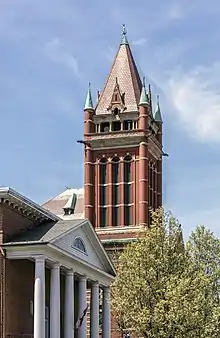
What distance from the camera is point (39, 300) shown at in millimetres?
37375

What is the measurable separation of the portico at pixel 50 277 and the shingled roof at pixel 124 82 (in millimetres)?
33988

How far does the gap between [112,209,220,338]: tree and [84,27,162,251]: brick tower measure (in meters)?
30.1

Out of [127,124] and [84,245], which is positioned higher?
[127,124]

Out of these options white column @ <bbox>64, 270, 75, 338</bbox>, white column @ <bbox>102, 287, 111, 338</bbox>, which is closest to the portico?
white column @ <bbox>64, 270, 75, 338</bbox>

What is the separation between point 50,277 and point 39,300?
3732 millimetres

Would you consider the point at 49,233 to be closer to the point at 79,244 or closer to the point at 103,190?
the point at 79,244

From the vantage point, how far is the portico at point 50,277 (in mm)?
37906

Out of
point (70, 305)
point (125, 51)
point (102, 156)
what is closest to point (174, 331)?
point (70, 305)

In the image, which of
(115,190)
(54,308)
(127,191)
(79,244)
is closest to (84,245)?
(79,244)

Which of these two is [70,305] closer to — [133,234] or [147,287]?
→ [147,287]

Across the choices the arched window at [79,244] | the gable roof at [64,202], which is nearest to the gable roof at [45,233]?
the arched window at [79,244]

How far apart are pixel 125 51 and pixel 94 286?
38.5 metres

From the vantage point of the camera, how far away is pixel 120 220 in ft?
249

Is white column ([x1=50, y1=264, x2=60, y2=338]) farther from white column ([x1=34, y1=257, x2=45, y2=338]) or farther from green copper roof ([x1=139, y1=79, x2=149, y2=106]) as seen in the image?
green copper roof ([x1=139, y1=79, x2=149, y2=106])
